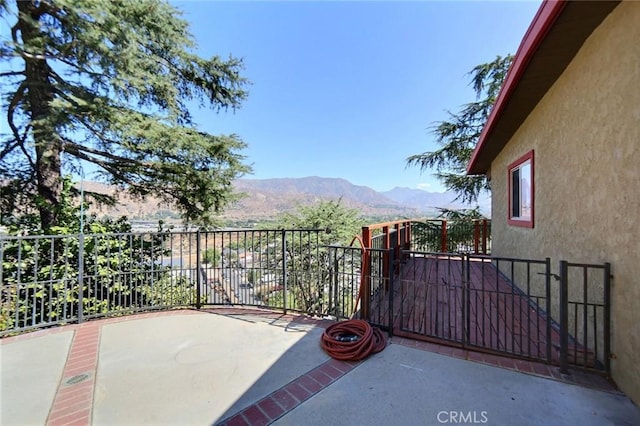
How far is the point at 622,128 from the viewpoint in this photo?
2.17 metres

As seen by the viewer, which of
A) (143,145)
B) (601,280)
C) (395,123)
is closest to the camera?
(601,280)

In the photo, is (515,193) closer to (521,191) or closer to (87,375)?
(521,191)

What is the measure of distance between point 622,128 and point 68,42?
762 centimetres

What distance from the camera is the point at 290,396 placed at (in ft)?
7.00

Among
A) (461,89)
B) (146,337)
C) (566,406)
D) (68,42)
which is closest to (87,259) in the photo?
(146,337)

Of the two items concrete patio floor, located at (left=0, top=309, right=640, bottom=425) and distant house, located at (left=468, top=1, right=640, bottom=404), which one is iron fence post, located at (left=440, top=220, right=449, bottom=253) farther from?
concrete patio floor, located at (left=0, top=309, right=640, bottom=425)

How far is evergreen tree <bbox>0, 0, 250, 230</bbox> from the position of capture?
4781 millimetres

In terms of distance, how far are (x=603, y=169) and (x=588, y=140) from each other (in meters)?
0.44

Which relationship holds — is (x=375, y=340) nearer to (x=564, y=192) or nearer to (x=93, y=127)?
(x=564, y=192)

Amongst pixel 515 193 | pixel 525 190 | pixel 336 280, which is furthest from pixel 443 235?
pixel 336 280

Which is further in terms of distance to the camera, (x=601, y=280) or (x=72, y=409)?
(x=601, y=280)

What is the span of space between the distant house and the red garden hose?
192 cm

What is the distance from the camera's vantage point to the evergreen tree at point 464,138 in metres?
11.3

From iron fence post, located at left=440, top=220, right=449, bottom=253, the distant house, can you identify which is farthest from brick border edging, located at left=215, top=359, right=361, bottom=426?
iron fence post, located at left=440, top=220, right=449, bottom=253
